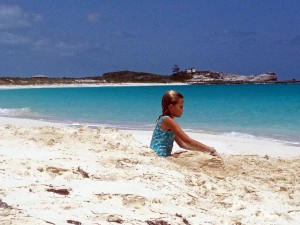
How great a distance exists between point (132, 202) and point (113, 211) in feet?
0.83

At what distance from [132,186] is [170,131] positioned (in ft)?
5.74

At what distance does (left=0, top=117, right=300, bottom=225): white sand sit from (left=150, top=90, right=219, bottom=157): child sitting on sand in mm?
176

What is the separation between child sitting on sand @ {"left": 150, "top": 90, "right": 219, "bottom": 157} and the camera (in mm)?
5516

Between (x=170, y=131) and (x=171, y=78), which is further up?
(x=170, y=131)

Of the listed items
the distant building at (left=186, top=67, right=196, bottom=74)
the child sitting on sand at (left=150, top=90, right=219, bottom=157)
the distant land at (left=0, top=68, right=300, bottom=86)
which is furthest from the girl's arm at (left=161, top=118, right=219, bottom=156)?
the distant building at (left=186, top=67, right=196, bottom=74)

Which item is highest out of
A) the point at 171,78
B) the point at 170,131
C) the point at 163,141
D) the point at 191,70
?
the point at 170,131

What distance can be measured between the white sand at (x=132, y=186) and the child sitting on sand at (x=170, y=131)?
0.58 feet

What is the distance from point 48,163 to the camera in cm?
457

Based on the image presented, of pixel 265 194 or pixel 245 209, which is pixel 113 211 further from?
pixel 265 194

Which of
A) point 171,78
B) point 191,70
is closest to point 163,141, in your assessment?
point 171,78

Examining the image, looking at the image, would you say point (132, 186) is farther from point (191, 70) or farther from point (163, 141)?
point (191, 70)

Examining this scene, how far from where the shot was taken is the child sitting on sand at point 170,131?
552 cm

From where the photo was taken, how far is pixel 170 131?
221 inches

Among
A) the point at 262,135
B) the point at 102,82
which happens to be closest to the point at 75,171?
the point at 262,135
